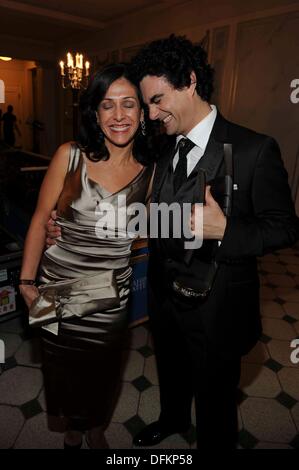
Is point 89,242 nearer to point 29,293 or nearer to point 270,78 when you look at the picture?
point 29,293

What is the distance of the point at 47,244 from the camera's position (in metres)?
1.94

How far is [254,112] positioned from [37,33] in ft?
29.3

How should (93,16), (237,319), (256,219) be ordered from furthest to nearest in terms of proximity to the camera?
→ 1. (93,16)
2. (237,319)
3. (256,219)

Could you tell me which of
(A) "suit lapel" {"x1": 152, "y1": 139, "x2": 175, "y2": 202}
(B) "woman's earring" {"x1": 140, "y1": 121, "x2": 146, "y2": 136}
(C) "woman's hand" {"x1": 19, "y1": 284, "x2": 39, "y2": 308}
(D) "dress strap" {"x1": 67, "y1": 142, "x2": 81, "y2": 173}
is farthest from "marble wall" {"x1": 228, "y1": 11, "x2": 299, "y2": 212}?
(C) "woman's hand" {"x1": 19, "y1": 284, "x2": 39, "y2": 308}

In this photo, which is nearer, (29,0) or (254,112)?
(254,112)

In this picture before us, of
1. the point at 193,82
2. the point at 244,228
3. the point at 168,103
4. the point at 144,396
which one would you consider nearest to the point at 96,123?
the point at 168,103

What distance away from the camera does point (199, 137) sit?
62.4 inches

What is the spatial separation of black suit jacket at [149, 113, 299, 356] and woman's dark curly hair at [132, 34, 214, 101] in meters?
0.24

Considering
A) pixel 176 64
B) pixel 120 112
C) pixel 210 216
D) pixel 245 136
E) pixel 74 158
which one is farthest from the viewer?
pixel 74 158

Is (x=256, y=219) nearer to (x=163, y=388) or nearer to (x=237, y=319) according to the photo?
(x=237, y=319)

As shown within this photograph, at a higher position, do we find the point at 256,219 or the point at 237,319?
the point at 256,219

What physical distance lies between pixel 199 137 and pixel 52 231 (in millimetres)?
976

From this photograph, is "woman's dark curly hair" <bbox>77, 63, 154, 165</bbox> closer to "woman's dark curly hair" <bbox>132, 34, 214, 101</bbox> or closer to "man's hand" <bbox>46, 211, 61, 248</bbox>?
"woman's dark curly hair" <bbox>132, 34, 214, 101</bbox>
